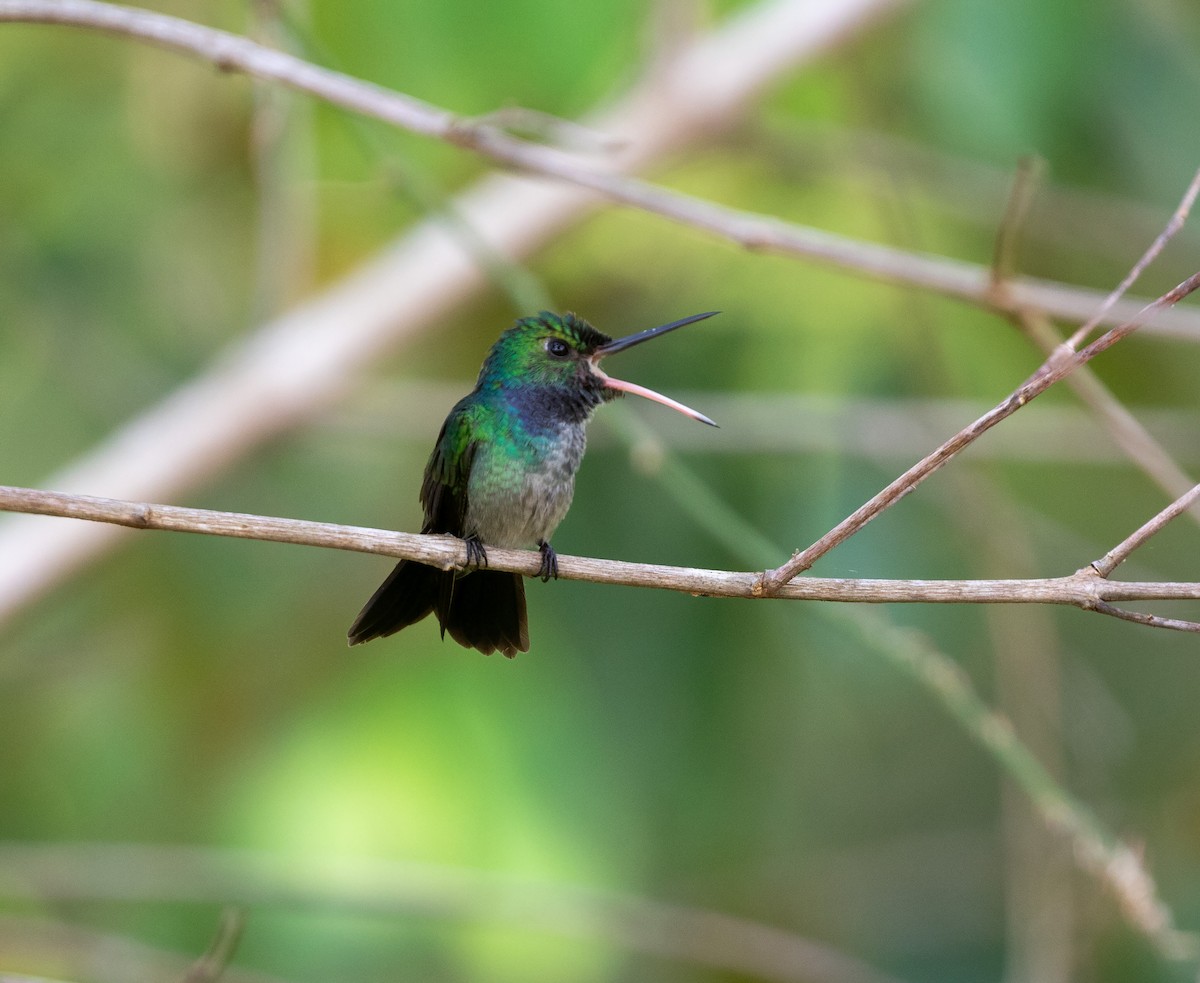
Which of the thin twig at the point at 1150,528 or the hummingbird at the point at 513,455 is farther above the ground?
the hummingbird at the point at 513,455

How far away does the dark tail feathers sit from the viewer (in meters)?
2.51

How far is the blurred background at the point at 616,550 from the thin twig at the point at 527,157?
94 centimetres

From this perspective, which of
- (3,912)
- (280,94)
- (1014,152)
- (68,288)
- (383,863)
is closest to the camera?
(280,94)

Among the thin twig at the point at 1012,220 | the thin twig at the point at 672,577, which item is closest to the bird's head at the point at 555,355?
the thin twig at the point at 1012,220

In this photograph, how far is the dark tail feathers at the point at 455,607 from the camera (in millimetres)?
2510

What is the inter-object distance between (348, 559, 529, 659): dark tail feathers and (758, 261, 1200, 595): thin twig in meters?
0.87

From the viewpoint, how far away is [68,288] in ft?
18.0

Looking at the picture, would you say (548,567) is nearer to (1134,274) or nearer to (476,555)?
(476,555)

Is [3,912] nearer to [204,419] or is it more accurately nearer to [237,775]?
[237,775]

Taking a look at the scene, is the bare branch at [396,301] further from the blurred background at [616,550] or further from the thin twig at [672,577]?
the thin twig at [672,577]

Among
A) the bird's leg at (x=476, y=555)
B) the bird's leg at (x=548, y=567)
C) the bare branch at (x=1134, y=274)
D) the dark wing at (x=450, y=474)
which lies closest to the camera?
the bare branch at (x=1134, y=274)

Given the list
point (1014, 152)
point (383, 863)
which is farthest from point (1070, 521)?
point (383, 863)

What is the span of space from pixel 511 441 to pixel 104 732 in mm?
2802

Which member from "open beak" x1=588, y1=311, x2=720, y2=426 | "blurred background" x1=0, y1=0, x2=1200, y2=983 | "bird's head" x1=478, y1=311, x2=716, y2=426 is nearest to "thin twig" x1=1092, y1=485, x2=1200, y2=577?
"open beak" x1=588, y1=311, x2=720, y2=426
